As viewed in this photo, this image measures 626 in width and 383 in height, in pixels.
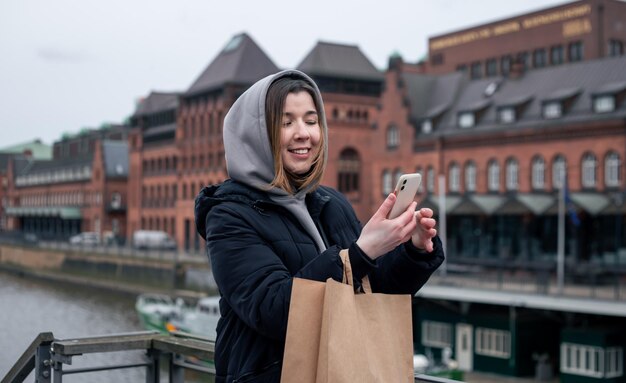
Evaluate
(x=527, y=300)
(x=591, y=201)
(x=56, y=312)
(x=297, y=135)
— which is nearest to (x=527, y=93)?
(x=591, y=201)

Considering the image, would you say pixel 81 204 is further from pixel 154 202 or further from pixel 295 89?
pixel 295 89

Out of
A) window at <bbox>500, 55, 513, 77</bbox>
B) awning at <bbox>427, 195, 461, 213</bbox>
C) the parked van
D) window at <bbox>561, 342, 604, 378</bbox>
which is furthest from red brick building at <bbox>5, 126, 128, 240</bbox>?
window at <bbox>561, 342, 604, 378</bbox>

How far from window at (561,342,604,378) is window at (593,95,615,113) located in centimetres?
1408

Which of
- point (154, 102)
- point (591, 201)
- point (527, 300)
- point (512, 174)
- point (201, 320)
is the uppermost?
point (154, 102)

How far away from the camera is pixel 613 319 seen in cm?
3106

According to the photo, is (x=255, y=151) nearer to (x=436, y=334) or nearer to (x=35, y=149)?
(x=436, y=334)

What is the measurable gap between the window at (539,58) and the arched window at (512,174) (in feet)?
52.9

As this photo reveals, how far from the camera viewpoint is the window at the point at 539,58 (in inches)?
2318

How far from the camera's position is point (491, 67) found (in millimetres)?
62219

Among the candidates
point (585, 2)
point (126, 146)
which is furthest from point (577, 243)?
point (126, 146)

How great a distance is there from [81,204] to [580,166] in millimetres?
61434

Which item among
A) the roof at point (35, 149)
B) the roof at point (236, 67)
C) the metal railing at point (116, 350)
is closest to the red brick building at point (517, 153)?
the roof at point (236, 67)

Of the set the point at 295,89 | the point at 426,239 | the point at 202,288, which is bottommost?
the point at 202,288

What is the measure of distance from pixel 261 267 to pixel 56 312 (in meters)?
45.5
